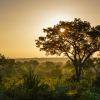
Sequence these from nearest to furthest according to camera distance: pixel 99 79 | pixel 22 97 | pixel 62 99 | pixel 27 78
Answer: pixel 22 97 < pixel 62 99 < pixel 27 78 < pixel 99 79

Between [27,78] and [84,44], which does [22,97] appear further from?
[84,44]

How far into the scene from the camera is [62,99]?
6633 millimetres

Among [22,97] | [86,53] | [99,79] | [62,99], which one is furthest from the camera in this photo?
[86,53]

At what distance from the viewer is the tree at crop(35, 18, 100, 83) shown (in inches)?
702

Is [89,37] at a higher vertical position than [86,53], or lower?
higher

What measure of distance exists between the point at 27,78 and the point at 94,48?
14.2 meters

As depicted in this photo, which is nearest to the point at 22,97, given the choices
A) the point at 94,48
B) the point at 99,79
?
the point at 99,79

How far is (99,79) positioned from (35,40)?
1246cm

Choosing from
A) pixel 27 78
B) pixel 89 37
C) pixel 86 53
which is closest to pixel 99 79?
pixel 86 53

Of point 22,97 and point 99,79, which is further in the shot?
point 99,79

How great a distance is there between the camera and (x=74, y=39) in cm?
1808

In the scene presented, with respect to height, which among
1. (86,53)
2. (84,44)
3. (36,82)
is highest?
(84,44)

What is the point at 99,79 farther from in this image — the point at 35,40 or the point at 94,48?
the point at 35,40

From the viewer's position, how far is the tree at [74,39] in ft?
58.5
